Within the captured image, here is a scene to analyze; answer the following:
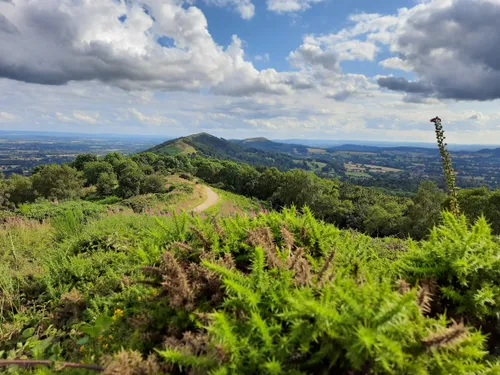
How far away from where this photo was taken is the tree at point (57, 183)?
5578 cm

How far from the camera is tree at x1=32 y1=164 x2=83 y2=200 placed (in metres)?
55.8

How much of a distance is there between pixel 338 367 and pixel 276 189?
77.0 metres

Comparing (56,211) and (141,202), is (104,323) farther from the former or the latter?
(141,202)

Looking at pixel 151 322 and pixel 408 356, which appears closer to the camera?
pixel 408 356

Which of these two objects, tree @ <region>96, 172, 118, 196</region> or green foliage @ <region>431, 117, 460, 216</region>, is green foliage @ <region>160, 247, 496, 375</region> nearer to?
green foliage @ <region>431, 117, 460, 216</region>

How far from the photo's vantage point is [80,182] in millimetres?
60969

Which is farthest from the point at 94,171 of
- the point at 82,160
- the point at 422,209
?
the point at 422,209

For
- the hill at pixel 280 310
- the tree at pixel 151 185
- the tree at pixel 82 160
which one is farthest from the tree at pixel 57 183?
the hill at pixel 280 310

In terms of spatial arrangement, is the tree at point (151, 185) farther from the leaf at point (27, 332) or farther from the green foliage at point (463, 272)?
the green foliage at point (463, 272)

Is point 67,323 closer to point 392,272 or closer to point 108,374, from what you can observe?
point 108,374

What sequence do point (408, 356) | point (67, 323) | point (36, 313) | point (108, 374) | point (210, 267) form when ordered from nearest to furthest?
1. point (408, 356)
2. point (108, 374)
3. point (210, 267)
4. point (67, 323)
5. point (36, 313)

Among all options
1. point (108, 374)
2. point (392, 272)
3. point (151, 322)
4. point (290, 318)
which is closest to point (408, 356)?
point (290, 318)

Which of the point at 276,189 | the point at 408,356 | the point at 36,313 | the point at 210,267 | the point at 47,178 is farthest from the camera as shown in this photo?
the point at 276,189

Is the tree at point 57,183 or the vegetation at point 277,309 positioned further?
the tree at point 57,183
